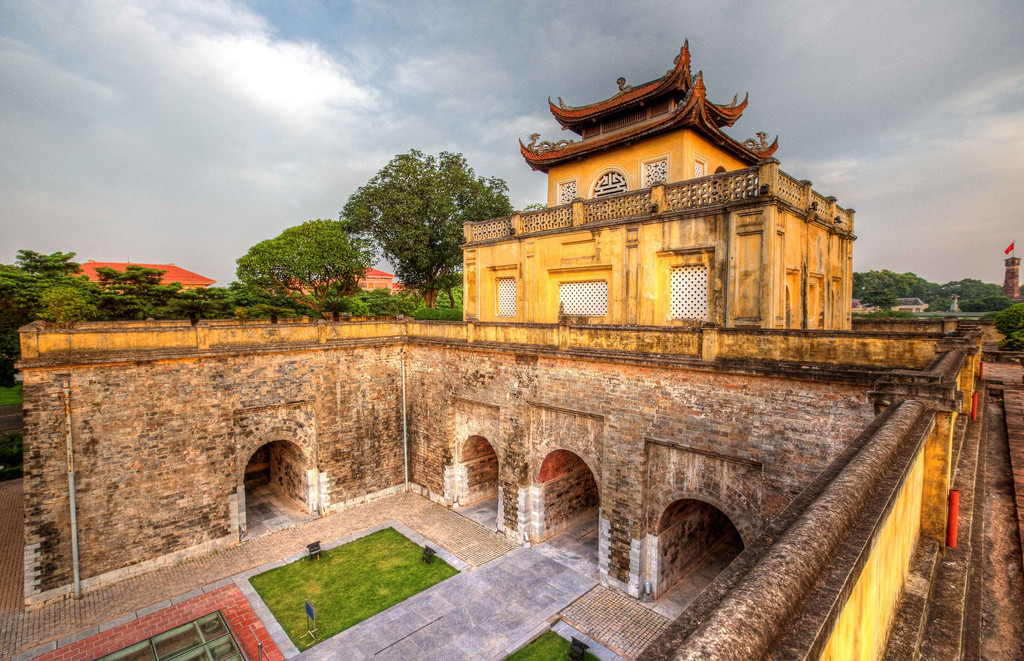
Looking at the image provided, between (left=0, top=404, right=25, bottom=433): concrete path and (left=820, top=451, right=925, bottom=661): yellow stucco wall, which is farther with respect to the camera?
(left=0, top=404, right=25, bottom=433): concrete path

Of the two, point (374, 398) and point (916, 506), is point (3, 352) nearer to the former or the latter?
point (374, 398)

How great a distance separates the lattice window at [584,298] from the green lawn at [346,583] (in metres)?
7.78

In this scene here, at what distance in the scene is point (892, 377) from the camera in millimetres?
5418

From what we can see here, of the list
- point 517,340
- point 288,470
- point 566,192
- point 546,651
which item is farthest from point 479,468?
point 566,192

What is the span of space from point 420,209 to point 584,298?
1597cm

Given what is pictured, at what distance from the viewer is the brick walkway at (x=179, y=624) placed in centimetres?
874

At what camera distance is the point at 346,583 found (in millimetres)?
10758

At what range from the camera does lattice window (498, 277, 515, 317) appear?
15.8m

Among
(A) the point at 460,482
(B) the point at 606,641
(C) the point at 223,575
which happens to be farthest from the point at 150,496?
(B) the point at 606,641

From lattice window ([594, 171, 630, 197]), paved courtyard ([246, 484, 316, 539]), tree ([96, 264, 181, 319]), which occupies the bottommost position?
paved courtyard ([246, 484, 316, 539])

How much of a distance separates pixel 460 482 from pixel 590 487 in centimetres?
402

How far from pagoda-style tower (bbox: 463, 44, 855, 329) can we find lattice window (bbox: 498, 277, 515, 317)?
4 cm

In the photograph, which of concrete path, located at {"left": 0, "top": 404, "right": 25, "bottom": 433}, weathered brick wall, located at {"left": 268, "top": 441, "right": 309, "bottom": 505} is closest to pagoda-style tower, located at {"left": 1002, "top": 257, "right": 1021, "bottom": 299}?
weathered brick wall, located at {"left": 268, "top": 441, "right": 309, "bottom": 505}

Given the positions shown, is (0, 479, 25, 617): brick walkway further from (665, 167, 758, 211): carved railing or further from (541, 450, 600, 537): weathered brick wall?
(665, 167, 758, 211): carved railing
